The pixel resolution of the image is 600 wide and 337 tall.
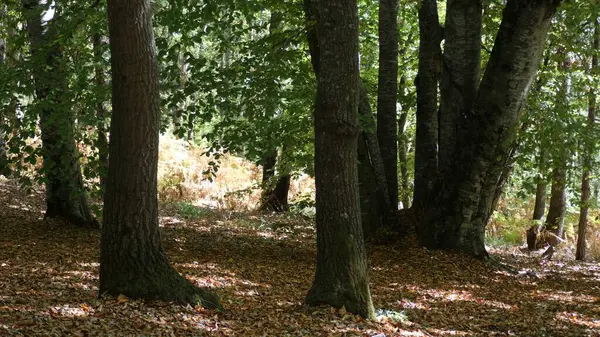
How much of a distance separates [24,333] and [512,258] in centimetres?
984

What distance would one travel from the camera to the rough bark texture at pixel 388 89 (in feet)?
35.5

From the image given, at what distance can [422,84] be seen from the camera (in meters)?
10.7

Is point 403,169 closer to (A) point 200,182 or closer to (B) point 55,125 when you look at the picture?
(A) point 200,182

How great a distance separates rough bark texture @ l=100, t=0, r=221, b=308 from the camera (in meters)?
5.06

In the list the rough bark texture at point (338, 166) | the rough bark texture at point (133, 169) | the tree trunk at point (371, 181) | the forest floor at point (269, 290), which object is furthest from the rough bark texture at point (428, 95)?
the rough bark texture at point (133, 169)

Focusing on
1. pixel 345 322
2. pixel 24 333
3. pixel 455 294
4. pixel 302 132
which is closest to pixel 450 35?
pixel 302 132

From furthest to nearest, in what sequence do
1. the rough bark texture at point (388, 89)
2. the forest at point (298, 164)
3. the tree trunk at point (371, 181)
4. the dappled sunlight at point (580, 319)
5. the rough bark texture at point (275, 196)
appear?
the rough bark texture at point (275, 196), the rough bark texture at point (388, 89), the tree trunk at point (371, 181), the dappled sunlight at point (580, 319), the forest at point (298, 164)

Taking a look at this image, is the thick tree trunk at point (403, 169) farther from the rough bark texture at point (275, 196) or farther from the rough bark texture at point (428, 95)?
the rough bark texture at point (428, 95)

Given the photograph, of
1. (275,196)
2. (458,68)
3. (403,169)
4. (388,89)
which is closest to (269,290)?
(458,68)

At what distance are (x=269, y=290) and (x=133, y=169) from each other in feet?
8.73

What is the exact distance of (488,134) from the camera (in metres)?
9.24

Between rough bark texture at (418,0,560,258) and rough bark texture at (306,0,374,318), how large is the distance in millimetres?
4127

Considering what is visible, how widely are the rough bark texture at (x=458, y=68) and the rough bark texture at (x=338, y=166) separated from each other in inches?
182

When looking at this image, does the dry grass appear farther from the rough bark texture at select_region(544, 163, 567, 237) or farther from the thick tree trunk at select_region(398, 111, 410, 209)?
the rough bark texture at select_region(544, 163, 567, 237)
